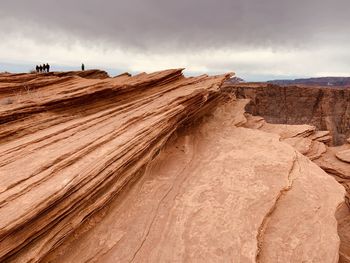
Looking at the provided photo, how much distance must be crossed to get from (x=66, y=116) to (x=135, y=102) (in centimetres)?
309

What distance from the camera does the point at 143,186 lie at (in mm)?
11109

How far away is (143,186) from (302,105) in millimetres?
102816

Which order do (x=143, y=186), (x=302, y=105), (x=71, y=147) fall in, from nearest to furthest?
1. (x=71, y=147)
2. (x=143, y=186)
3. (x=302, y=105)

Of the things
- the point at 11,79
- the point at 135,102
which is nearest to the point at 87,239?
the point at 135,102

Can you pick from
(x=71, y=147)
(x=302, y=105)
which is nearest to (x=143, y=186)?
(x=71, y=147)

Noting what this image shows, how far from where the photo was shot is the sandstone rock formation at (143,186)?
8.18 meters

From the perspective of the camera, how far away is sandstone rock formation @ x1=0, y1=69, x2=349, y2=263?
818 cm

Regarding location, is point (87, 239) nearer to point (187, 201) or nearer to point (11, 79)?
point (187, 201)

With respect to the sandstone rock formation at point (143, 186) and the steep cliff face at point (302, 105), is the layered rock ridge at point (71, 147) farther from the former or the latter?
the steep cliff face at point (302, 105)

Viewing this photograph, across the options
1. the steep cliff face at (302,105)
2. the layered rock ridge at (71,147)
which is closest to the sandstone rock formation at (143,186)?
the layered rock ridge at (71,147)

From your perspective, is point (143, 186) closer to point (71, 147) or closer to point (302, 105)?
point (71, 147)

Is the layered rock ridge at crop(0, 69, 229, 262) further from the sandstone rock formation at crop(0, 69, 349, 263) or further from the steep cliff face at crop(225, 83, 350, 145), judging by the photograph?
the steep cliff face at crop(225, 83, 350, 145)

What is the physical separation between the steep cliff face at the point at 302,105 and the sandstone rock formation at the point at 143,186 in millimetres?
85546

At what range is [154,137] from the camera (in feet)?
38.7
